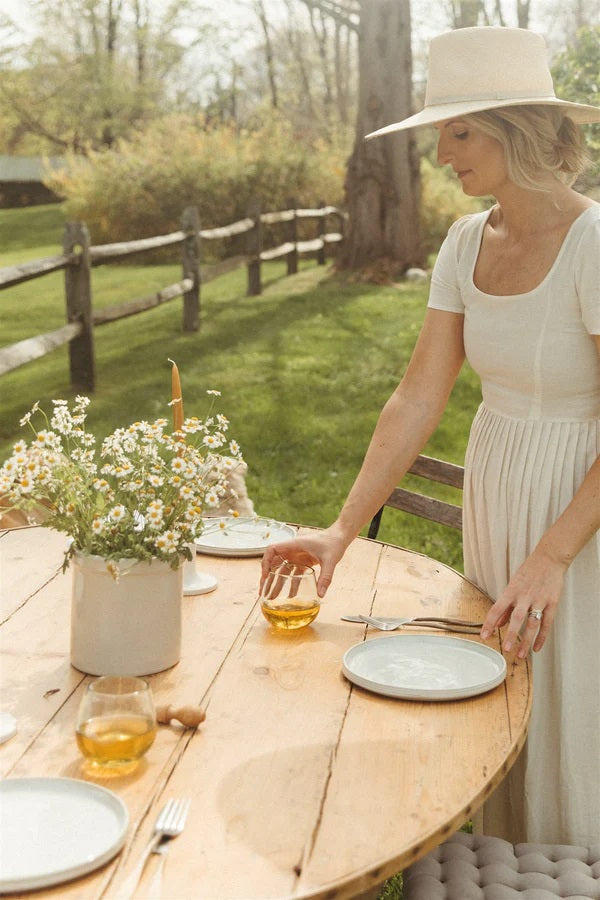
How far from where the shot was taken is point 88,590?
160 centimetres

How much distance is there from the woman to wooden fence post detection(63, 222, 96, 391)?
4.80 meters

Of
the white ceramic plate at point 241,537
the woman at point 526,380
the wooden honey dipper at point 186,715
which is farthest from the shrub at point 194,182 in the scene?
the wooden honey dipper at point 186,715

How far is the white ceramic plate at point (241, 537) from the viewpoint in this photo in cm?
227

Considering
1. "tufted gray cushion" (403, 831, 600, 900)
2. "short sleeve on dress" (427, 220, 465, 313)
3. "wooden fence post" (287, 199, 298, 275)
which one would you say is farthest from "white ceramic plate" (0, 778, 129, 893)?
"wooden fence post" (287, 199, 298, 275)

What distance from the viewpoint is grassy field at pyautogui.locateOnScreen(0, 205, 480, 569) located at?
5.95 m

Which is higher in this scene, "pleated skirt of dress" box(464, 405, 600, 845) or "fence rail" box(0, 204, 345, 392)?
"fence rail" box(0, 204, 345, 392)

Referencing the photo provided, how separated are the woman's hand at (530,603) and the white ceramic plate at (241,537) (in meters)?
0.59

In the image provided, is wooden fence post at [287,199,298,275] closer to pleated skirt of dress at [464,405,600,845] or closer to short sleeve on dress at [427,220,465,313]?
short sleeve on dress at [427,220,465,313]

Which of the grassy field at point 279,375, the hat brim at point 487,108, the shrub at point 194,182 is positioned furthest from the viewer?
the shrub at point 194,182

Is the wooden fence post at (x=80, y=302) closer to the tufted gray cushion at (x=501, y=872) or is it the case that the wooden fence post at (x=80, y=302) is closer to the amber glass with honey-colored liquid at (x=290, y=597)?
the amber glass with honey-colored liquid at (x=290, y=597)

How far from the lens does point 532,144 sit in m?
1.99

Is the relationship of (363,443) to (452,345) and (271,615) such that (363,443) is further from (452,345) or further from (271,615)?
(271,615)

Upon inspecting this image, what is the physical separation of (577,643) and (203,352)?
6.60 meters

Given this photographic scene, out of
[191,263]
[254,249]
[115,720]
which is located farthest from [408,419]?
[254,249]
